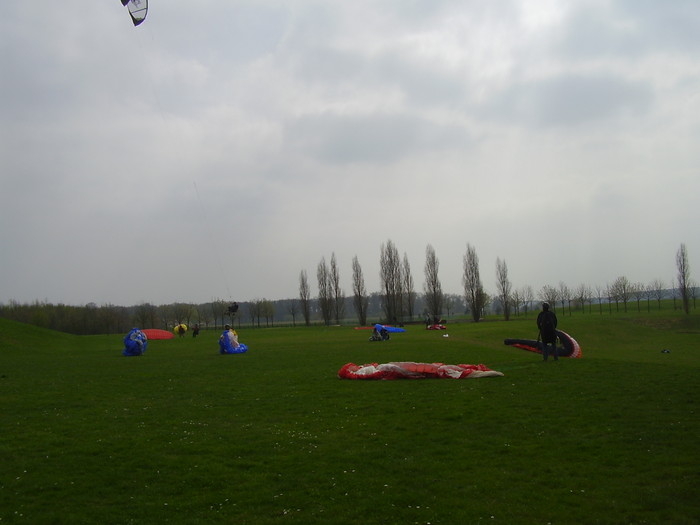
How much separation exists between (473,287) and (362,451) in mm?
82359

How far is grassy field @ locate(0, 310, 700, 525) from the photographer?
6859mm

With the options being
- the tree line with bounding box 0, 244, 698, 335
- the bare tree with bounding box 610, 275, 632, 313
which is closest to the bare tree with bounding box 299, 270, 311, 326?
the tree line with bounding box 0, 244, 698, 335

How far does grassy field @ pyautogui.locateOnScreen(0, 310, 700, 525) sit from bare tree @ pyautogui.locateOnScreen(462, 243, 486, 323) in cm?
6943

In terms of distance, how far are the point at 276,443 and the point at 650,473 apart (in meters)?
6.17

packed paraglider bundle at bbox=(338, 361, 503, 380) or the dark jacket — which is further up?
the dark jacket

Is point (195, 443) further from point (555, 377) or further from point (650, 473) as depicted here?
point (555, 377)

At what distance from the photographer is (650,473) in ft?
25.0

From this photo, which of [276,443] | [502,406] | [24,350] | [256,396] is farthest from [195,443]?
[24,350]

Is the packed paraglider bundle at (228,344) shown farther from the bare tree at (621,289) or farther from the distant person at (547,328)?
the bare tree at (621,289)

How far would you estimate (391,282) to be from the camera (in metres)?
91.3

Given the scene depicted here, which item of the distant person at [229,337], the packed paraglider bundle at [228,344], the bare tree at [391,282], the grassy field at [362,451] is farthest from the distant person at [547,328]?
the bare tree at [391,282]

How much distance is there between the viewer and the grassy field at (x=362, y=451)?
6.86 meters

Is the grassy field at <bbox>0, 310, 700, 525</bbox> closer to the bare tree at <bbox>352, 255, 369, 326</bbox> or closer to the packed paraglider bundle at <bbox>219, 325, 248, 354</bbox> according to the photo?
the packed paraglider bundle at <bbox>219, 325, 248, 354</bbox>

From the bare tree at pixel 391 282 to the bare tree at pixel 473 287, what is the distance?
36.6 feet
